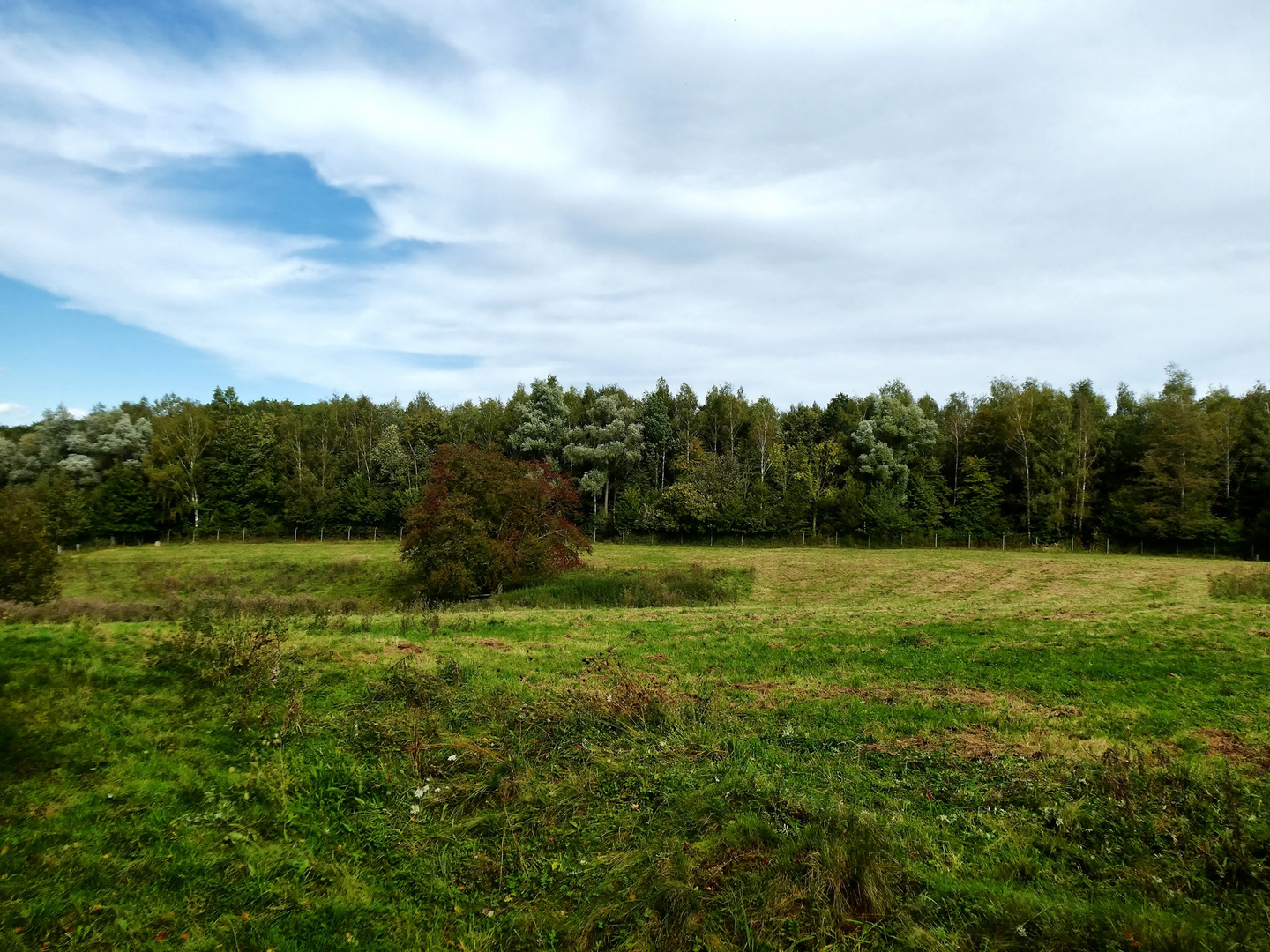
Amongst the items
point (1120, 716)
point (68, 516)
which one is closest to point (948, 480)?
point (1120, 716)

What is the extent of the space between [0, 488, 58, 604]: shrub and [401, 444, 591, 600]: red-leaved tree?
48.1 feet

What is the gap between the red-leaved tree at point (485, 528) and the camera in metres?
32.3

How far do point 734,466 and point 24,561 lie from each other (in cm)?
5187

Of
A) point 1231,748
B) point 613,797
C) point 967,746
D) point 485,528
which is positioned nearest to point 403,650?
point 613,797

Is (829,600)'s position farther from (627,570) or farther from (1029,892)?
(1029,892)

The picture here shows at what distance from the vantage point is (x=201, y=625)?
11.0 metres

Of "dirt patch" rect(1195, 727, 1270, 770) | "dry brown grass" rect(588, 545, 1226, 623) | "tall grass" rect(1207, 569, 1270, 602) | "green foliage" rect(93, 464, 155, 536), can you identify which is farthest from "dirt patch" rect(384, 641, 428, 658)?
"green foliage" rect(93, 464, 155, 536)

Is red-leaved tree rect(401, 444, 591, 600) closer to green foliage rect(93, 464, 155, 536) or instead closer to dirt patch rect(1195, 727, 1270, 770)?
dirt patch rect(1195, 727, 1270, 770)

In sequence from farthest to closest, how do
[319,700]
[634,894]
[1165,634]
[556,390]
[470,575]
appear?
[556,390] < [470,575] < [1165,634] < [319,700] < [634,894]

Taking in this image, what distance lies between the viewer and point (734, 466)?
209 feet

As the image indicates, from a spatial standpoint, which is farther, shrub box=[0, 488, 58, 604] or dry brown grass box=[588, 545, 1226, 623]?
shrub box=[0, 488, 58, 604]

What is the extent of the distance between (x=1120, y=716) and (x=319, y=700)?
40.6 ft

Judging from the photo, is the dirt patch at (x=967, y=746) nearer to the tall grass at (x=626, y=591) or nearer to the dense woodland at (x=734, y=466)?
the tall grass at (x=626, y=591)

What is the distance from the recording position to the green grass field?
205 inches
